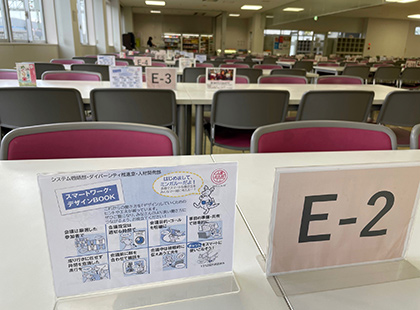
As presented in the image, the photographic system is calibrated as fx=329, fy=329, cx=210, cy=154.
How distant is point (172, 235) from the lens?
0.47 metres

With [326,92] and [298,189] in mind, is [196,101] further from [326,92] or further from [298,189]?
[298,189]

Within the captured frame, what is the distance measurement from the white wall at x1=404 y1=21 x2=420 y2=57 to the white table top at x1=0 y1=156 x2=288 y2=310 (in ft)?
66.7

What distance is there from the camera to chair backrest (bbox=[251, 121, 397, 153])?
120cm

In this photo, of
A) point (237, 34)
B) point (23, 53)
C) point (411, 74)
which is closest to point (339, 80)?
point (411, 74)

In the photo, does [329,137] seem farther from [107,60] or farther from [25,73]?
[107,60]

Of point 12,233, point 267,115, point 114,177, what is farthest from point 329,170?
point 267,115

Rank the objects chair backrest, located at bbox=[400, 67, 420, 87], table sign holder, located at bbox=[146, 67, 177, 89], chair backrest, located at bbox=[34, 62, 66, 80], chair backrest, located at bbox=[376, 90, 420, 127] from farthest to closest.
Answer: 1. chair backrest, located at bbox=[400, 67, 420, 87]
2. chair backrest, located at bbox=[34, 62, 66, 80]
3. table sign holder, located at bbox=[146, 67, 177, 89]
4. chair backrest, located at bbox=[376, 90, 420, 127]

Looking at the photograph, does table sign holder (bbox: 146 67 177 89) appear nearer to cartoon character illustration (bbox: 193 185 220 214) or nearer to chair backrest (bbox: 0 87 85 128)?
chair backrest (bbox: 0 87 85 128)

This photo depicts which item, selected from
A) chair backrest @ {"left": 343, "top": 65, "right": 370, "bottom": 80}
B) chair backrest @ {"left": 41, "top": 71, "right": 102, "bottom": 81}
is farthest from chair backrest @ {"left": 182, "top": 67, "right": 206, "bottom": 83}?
chair backrest @ {"left": 343, "top": 65, "right": 370, "bottom": 80}

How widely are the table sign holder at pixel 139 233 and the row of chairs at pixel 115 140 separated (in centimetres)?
59

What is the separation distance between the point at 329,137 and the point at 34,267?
1.07 metres

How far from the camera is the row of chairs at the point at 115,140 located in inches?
41.4

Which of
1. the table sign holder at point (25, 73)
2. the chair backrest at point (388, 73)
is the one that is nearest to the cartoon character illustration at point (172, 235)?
the table sign holder at point (25, 73)

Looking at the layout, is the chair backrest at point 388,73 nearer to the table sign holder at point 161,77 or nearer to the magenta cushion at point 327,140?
the table sign holder at point 161,77
